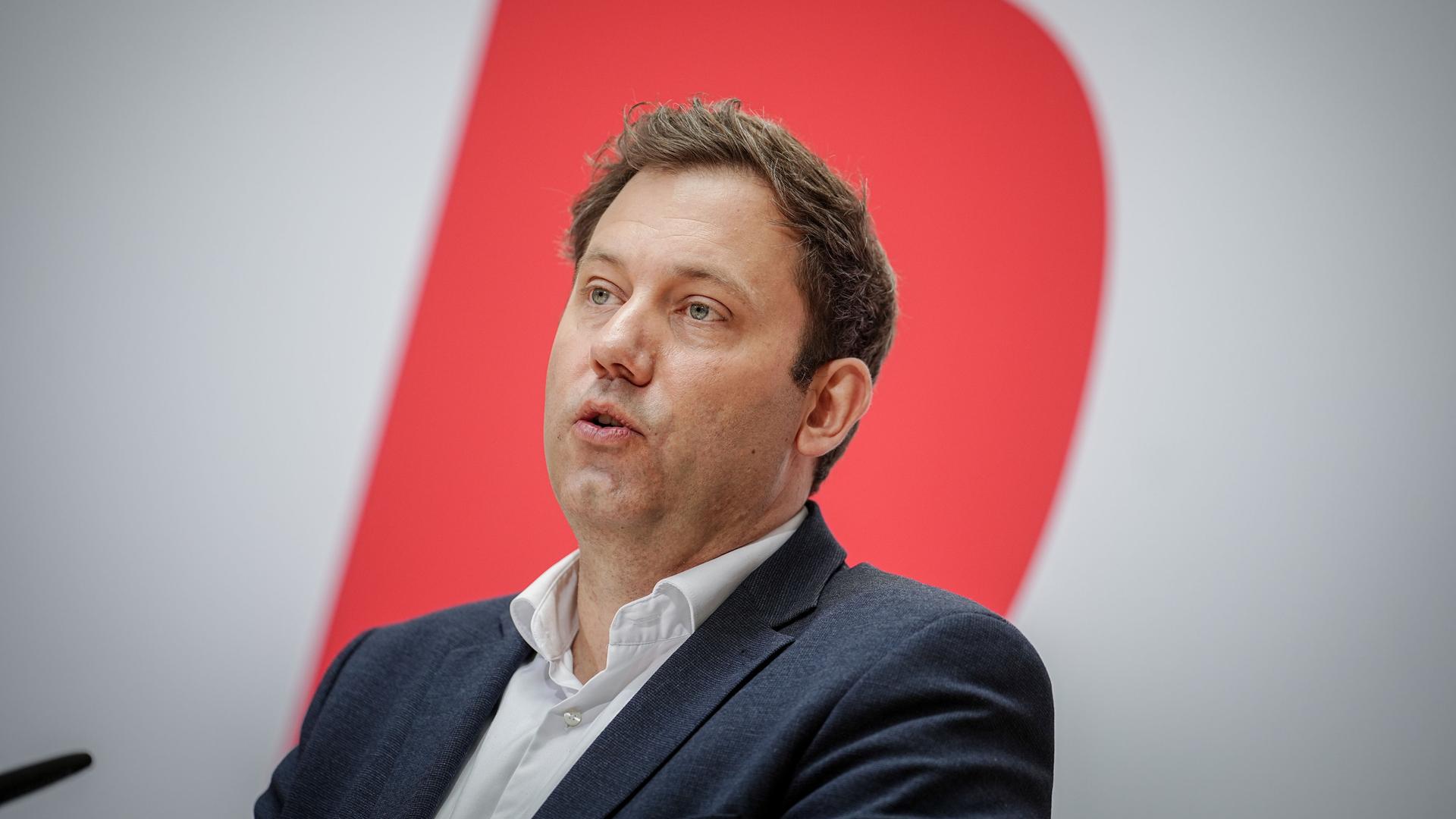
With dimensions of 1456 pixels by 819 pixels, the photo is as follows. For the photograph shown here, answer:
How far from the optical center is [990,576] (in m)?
1.97

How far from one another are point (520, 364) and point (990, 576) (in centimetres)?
108

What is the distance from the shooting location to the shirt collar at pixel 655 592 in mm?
1494

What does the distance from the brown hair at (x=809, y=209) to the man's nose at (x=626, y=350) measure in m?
0.24

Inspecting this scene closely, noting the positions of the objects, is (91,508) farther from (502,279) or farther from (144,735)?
(502,279)

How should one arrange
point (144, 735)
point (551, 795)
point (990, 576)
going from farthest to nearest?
point (144, 735) < point (990, 576) < point (551, 795)

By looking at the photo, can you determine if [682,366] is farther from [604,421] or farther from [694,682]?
[694,682]

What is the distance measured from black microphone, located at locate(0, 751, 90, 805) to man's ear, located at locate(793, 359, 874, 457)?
3.97 ft

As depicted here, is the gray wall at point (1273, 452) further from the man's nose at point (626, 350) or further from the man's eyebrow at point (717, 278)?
the man's nose at point (626, 350)

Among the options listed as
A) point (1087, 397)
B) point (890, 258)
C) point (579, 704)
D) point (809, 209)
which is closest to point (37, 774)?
point (579, 704)

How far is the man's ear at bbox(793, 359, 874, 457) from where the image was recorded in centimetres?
164

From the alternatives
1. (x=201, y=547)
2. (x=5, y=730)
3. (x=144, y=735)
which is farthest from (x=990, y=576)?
(x=5, y=730)

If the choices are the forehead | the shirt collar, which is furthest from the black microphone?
the forehead

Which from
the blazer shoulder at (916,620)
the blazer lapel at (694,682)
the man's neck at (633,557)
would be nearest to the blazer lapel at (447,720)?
the man's neck at (633,557)

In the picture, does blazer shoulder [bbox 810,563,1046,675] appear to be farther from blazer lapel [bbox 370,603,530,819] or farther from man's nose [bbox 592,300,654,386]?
blazer lapel [bbox 370,603,530,819]
